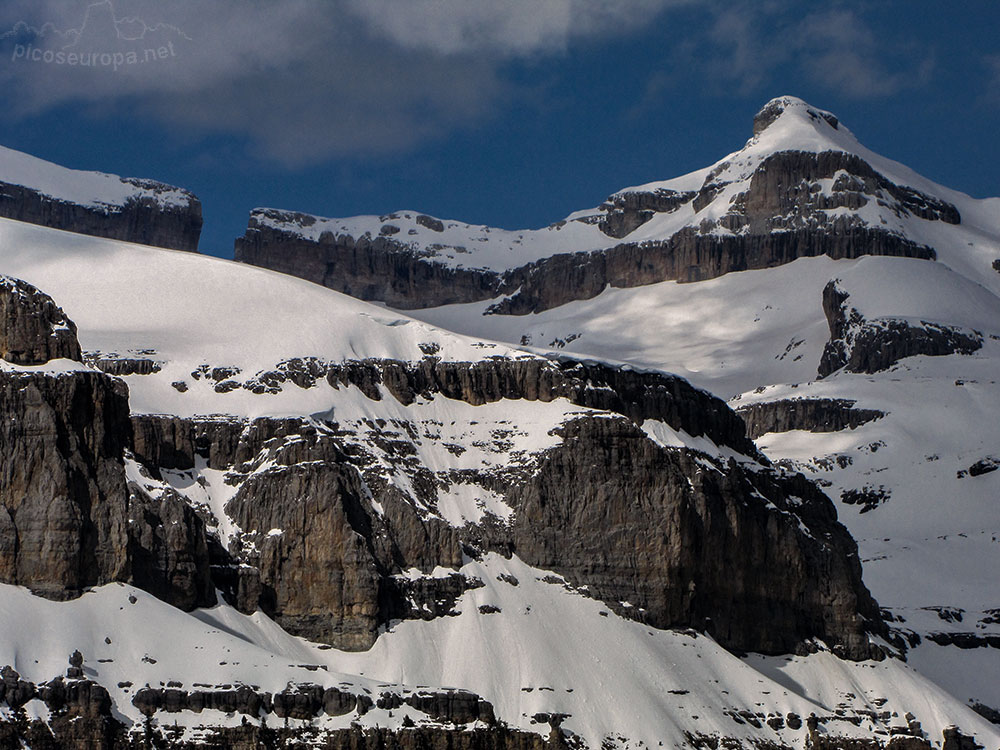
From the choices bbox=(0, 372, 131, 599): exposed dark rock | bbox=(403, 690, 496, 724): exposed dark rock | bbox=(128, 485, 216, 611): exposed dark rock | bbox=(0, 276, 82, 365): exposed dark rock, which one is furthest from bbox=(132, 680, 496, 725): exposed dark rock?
bbox=(0, 276, 82, 365): exposed dark rock

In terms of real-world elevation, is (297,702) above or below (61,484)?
below

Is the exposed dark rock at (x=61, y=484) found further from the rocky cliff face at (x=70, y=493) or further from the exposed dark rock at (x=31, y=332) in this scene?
the exposed dark rock at (x=31, y=332)

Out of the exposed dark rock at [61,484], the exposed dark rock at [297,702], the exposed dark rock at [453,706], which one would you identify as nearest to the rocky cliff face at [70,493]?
the exposed dark rock at [61,484]

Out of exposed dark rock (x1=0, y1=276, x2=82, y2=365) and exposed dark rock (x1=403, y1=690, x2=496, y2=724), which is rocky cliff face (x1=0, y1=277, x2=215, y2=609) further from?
exposed dark rock (x1=403, y1=690, x2=496, y2=724)

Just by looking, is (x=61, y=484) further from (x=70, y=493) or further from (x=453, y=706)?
(x=453, y=706)

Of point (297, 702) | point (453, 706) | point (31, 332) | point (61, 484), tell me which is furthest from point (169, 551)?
point (453, 706)

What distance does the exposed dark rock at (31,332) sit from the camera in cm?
18912

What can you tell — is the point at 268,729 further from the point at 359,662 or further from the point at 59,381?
the point at 59,381

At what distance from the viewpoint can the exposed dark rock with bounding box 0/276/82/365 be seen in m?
189

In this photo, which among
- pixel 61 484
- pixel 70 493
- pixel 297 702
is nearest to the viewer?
pixel 297 702

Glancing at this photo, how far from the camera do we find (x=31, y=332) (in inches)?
7480

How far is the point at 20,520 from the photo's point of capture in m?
180

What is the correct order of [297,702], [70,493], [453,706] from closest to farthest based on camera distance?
[297,702] < [453,706] < [70,493]

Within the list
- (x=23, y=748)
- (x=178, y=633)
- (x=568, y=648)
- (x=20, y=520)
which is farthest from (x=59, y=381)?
(x=568, y=648)
